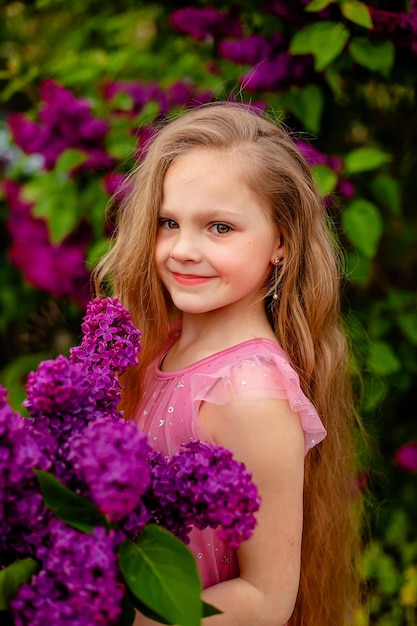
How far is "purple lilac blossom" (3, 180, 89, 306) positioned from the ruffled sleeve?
4.13 feet

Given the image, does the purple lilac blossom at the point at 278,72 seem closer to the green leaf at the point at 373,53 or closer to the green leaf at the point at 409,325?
the green leaf at the point at 373,53

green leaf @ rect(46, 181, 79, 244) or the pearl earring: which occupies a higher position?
the pearl earring

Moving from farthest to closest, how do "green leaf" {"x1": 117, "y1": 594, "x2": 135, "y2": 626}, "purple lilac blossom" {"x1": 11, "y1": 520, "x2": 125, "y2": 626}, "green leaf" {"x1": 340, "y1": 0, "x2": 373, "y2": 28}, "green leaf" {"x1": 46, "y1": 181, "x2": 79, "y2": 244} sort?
"green leaf" {"x1": 46, "y1": 181, "x2": 79, "y2": 244}
"green leaf" {"x1": 340, "y1": 0, "x2": 373, "y2": 28}
"green leaf" {"x1": 117, "y1": 594, "x2": 135, "y2": 626}
"purple lilac blossom" {"x1": 11, "y1": 520, "x2": 125, "y2": 626}

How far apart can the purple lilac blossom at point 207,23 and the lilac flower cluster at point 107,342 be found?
1.42 meters

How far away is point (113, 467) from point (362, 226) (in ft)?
4.90

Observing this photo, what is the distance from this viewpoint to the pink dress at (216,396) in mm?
1340

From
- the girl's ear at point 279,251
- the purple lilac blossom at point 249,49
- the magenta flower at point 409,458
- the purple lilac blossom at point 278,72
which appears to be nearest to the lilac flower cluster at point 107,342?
the girl's ear at point 279,251

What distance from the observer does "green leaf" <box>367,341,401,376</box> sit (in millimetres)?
2283

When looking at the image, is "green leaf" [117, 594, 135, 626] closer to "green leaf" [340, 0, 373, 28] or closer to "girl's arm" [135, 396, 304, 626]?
"girl's arm" [135, 396, 304, 626]

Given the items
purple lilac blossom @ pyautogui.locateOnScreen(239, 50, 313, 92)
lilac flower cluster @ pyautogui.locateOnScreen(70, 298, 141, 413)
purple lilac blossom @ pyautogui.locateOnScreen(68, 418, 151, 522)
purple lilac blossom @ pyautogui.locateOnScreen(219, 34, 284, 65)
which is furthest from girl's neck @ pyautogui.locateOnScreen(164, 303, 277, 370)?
purple lilac blossom @ pyautogui.locateOnScreen(219, 34, 284, 65)

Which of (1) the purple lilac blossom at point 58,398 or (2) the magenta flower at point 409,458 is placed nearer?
(1) the purple lilac blossom at point 58,398

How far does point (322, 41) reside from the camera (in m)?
2.02

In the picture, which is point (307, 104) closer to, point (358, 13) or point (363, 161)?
point (363, 161)

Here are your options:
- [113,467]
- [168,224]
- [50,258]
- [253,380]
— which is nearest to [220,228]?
[168,224]
